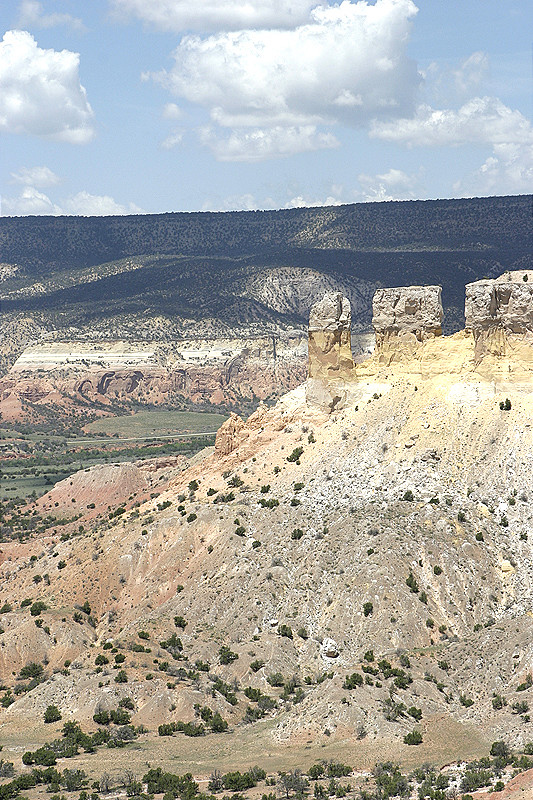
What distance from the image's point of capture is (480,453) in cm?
5341

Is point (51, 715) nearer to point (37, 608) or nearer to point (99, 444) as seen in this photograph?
point (37, 608)

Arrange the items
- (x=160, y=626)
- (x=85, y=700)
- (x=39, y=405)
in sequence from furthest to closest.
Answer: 1. (x=39, y=405)
2. (x=160, y=626)
3. (x=85, y=700)

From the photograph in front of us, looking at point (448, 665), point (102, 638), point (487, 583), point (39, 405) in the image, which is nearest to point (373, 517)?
point (487, 583)

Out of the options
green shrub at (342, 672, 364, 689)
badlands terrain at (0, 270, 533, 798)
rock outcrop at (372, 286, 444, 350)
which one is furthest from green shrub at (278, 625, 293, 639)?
rock outcrop at (372, 286, 444, 350)

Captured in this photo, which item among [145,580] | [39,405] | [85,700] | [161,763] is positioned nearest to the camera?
[161,763]

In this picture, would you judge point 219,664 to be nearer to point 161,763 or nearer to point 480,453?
point 161,763

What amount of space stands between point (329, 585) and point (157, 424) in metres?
117

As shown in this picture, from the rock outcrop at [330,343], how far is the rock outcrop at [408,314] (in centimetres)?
172

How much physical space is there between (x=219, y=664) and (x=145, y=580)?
8.64 m

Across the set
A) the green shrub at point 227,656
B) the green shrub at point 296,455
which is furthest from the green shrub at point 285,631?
the green shrub at point 296,455

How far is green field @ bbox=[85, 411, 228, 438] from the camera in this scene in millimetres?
156875

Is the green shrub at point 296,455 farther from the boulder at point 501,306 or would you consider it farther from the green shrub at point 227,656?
the green shrub at point 227,656

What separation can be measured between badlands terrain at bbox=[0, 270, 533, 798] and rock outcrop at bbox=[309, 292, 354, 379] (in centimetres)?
10

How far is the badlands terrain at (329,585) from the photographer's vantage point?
3978 centimetres
